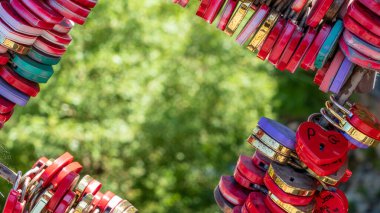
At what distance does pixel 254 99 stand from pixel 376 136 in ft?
4.14

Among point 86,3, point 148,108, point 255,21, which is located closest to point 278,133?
point 255,21

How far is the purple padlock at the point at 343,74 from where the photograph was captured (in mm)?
788

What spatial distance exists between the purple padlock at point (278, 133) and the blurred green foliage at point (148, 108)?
97cm

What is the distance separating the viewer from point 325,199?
2.75 feet

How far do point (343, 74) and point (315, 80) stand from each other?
0.12 ft

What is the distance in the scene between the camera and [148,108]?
1.89 metres

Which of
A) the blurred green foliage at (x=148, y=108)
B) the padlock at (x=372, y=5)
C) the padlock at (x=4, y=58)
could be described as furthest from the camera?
the blurred green foliage at (x=148, y=108)

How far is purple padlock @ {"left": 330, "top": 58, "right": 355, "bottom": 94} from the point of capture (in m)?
0.79

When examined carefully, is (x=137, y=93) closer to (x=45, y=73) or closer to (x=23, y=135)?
(x=23, y=135)

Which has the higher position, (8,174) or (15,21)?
(15,21)

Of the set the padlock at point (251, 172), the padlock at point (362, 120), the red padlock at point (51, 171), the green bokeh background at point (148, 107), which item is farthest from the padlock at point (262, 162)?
the green bokeh background at point (148, 107)

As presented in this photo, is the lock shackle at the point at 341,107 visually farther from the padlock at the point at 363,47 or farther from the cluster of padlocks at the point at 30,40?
the cluster of padlocks at the point at 30,40

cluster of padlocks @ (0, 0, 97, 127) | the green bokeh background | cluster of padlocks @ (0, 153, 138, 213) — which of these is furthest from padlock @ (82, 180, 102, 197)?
the green bokeh background

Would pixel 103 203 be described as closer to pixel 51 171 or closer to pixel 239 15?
pixel 51 171
